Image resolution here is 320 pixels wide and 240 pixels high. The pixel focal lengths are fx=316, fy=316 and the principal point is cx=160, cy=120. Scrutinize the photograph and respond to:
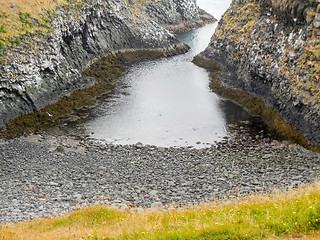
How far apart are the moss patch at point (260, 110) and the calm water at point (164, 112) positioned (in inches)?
65.7

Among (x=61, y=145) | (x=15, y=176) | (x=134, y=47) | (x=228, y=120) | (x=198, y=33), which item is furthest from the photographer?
(x=198, y=33)

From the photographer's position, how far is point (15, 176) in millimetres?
30375

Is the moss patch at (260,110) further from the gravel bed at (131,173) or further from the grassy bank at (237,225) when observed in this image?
the grassy bank at (237,225)

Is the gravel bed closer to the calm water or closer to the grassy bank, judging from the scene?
the calm water

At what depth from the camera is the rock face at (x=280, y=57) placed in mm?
39344

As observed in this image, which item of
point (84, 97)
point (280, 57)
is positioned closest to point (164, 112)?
point (84, 97)

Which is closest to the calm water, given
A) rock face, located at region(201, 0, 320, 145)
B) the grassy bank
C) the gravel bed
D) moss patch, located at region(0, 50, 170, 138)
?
moss patch, located at region(0, 50, 170, 138)

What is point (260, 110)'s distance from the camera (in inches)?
1909

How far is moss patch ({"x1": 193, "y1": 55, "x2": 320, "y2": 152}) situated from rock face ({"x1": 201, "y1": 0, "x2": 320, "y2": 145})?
80 cm

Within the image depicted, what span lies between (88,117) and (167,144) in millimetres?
14463

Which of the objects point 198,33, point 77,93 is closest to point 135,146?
point 77,93

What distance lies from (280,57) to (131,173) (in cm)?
3097

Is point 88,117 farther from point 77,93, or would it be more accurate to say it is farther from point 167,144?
point 167,144

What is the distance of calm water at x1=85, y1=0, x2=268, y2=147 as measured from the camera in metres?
42.1
